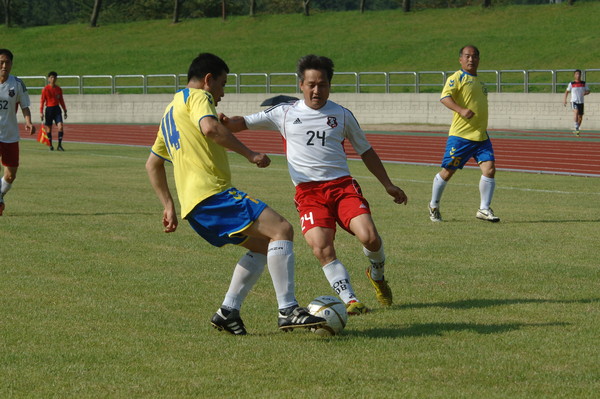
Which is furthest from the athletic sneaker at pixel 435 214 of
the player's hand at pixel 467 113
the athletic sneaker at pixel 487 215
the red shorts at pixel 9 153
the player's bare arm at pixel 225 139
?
the player's bare arm at pixel 225 139

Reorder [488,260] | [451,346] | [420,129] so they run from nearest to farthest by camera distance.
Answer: [451,346], [488,260], [420,129]

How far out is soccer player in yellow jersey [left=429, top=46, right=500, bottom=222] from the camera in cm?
1241

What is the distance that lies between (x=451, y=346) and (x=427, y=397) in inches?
44.7

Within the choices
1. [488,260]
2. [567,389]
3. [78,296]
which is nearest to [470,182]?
[488,260]

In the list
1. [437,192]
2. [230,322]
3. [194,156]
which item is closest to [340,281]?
[230,322]

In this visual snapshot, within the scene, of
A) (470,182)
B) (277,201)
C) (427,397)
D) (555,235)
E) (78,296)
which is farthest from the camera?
(470,182)

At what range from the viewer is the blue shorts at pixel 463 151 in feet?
41.2

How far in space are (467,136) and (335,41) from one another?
51.0 m

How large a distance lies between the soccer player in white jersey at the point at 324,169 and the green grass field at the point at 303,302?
0.60 metres

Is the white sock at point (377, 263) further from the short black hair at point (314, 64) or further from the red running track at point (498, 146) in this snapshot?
the red running track at point (498, 146)

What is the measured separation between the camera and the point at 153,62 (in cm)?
6253

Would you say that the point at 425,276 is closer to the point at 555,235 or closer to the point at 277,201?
the point at 555,235

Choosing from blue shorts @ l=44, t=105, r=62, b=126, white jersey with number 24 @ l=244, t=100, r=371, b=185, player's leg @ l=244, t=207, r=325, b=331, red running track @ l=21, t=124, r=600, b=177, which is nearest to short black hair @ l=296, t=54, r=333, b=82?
white jersey with number 24 @ l=244, t=100, r=371, b=185

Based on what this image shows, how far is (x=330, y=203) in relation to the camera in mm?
7102
